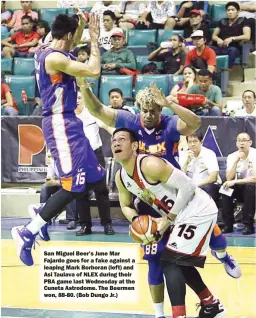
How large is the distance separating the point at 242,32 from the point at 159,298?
7701 millimetres

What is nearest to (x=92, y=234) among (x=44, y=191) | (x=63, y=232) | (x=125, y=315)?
(x=63, y=232)

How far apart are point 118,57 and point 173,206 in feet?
23.5

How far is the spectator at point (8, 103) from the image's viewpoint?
36.0 feet

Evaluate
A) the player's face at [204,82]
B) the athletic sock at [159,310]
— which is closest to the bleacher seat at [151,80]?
the player's face at [204,82]

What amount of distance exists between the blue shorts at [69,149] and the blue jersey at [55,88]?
11cm

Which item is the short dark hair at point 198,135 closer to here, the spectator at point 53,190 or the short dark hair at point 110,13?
the spectator at point 53,190

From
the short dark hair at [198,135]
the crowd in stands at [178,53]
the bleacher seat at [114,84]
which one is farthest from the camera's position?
the bleacher seat at [114,84]

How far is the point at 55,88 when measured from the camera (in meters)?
6.18

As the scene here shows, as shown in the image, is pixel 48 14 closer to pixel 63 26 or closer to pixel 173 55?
pixel 173 55

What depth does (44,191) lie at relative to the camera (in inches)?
377

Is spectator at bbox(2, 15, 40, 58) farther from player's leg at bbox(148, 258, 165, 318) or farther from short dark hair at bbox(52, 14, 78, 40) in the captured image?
player's leg at bbox(148, 258, 165, 318)

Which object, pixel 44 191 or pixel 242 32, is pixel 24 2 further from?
pixel 44 191

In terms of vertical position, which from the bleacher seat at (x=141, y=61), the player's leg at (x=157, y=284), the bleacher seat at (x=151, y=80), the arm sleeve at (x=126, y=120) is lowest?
the player's leg at (x=157, y=284)

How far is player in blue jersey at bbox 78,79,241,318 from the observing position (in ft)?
16.9
